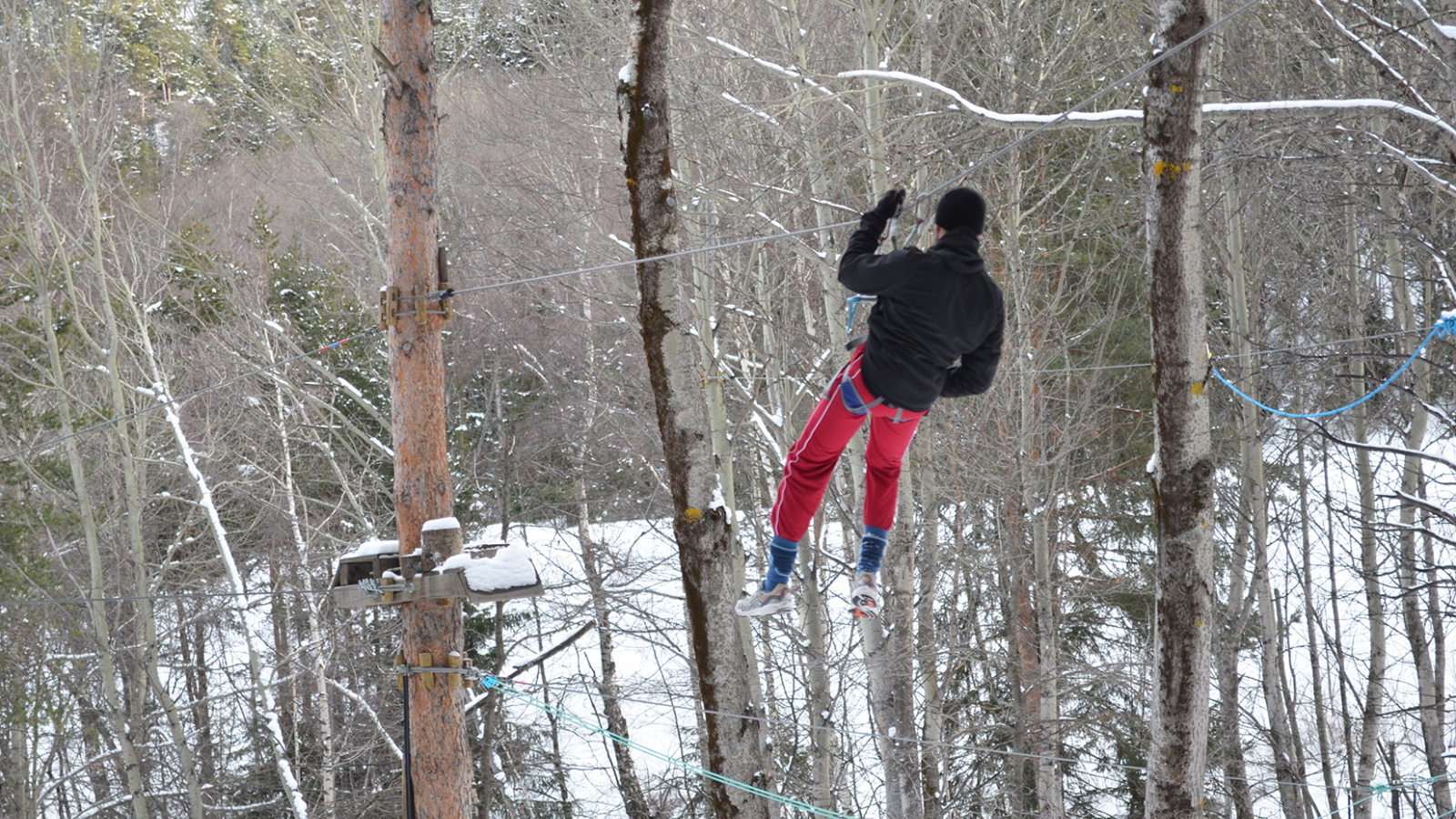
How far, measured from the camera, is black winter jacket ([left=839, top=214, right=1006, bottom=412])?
14.0ft

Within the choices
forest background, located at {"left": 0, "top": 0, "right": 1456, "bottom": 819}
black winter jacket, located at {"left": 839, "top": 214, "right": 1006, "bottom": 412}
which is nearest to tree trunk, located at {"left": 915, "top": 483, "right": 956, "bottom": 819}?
forest background, located at {"left": 0, "top": 0, "right": 1456, "bottom": 819}

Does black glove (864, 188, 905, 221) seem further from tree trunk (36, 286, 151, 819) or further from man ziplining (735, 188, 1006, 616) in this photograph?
tree trunk (36, 286, 151, 819)

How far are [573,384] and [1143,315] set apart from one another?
873 cm

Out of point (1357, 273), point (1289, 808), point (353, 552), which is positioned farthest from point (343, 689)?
point (1357, 273)

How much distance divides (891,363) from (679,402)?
1251mm

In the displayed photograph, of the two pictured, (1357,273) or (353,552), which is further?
(1357,273)

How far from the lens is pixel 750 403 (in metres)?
11.2

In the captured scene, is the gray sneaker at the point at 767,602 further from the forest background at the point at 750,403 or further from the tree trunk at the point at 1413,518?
the tree trunk at the point at 1413,518

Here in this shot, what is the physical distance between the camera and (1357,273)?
13336 millimetres

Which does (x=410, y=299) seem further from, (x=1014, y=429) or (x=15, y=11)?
(x=15, y=11)

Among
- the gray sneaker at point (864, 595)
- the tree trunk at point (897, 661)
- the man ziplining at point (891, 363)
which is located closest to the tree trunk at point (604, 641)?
the tree trunk at point (897, 661)

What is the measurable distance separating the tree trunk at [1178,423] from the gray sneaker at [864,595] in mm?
1287

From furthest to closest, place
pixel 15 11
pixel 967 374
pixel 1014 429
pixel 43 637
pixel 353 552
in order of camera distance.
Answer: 1. pixel 43 637
2. pixel 15 11
3. pixel 1014 429
4. pixel 353 552
5. pixel 967 374

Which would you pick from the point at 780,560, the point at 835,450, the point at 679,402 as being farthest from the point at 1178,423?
the point at 679,402
